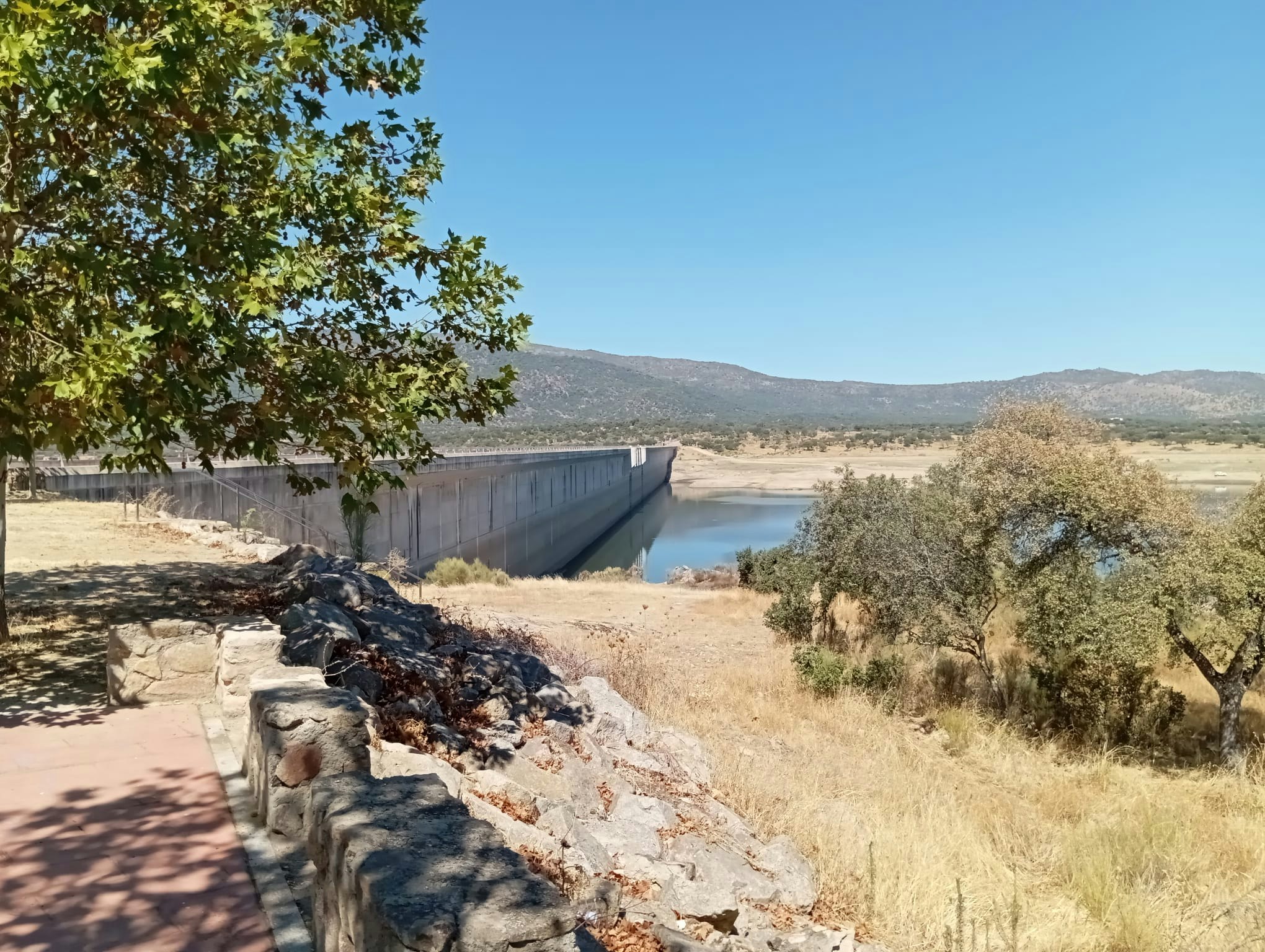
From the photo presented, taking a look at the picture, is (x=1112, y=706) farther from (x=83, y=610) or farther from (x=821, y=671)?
(x=83, y=610)

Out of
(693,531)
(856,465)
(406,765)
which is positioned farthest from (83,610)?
(856,465)

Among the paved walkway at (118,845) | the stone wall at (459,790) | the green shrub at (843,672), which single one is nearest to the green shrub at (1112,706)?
the green shrub at (843,672)

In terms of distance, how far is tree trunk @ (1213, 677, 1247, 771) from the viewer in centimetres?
1515

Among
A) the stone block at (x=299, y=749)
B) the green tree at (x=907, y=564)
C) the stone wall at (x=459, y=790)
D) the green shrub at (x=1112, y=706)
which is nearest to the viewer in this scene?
the stone wall at (x=459, y=790)

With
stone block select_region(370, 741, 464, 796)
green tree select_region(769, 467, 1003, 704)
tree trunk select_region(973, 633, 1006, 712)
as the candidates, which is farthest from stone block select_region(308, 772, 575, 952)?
tree trunk select_region(973, 633, 1006, 712)

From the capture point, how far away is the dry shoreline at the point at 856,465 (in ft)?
245

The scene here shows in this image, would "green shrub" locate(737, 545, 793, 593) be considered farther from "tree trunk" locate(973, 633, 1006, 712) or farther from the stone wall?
the stone wall

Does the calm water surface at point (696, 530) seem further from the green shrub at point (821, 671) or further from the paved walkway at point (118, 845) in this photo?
the paved walkway at point (118, 845)

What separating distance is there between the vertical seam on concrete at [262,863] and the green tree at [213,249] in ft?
8.01

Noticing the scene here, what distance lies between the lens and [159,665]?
7.32 meters

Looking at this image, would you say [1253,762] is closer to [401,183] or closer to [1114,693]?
[1114,693]

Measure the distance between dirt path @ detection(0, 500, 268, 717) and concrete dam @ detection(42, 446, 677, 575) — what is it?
Result: 2118 millimetres

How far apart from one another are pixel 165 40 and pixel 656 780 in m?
7.88

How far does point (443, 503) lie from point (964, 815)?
3318 cm
